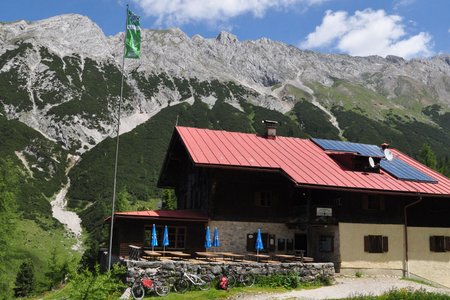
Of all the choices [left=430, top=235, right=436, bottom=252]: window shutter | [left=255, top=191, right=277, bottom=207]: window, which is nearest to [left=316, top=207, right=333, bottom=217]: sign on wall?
[left=255, top=191, right=277, bottom=207]: window

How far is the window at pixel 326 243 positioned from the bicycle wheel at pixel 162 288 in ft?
38.5

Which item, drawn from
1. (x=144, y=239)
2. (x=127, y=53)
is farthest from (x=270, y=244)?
(x=127, y=53)

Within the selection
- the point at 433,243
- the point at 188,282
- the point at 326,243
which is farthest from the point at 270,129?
the point at 188,282

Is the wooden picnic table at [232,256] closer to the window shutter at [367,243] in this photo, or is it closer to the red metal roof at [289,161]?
the red metal roof at [289,161]

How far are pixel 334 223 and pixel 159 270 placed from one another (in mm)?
12067

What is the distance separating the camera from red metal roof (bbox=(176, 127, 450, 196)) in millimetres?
A: 30875

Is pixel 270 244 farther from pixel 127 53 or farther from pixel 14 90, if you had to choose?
pixel 14 90

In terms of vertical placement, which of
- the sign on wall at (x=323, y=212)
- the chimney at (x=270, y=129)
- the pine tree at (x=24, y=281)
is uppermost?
the chimney at (x=270, y=129)

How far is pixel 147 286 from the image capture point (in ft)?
76.3

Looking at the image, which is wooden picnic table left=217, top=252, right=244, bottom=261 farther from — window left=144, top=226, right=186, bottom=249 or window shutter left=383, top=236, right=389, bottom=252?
window shutter left=383, top=236, right=389, bottom=252

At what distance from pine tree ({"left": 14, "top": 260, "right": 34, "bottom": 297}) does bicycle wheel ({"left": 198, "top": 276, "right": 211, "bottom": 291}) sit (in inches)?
1612

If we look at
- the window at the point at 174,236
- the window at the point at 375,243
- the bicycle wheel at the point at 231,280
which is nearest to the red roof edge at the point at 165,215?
the window at the point at 174,236

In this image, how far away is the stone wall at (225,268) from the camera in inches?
948

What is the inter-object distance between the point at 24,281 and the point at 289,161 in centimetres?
4150
